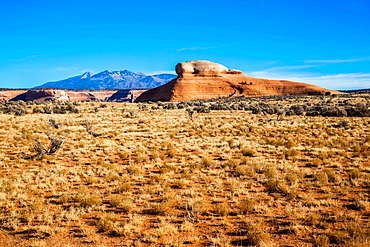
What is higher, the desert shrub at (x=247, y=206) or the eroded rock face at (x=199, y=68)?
the eroded rock face at (x=199, y=68)

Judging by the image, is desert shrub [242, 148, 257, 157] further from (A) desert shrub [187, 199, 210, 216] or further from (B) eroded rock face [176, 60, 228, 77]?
(B) eroded rock face [176, 60, 228, 77]

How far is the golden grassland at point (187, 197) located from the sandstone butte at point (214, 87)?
3209 inches

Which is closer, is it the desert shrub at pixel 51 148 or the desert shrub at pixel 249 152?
the desert shrub at pixel 249 152

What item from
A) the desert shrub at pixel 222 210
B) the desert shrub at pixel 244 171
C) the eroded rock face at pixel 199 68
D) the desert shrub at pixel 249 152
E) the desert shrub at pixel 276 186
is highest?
the eroded rock face at pixel 199 68

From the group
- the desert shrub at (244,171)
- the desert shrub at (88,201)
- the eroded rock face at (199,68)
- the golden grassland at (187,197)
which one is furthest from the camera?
the eroded rock face at (199,68)

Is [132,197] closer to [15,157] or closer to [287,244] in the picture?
[287,244]

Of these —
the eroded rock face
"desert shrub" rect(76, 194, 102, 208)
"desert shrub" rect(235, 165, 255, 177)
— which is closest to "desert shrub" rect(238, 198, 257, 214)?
"desert shrub" rect(235, 165, 255, 177)

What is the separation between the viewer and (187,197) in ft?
22.7

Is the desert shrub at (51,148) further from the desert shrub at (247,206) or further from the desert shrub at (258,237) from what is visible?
the desert shrub at (258,237)

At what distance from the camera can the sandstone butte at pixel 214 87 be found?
9681 centimetres

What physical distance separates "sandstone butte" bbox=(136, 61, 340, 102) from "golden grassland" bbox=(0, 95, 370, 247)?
81.5 m

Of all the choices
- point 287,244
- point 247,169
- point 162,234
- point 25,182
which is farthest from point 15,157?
point 287,244

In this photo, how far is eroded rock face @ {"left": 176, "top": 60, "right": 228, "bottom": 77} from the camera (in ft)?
372

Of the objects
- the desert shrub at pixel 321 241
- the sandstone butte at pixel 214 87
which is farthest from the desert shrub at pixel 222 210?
the sandstone butte at pixel 214 87
